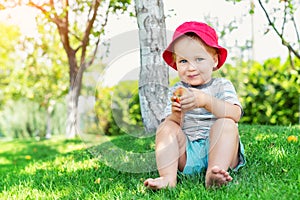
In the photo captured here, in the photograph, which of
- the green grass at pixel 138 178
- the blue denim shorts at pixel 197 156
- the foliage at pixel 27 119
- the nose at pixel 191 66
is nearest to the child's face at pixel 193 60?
the nose at pixel 191 66

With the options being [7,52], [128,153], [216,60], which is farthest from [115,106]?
[7,52]

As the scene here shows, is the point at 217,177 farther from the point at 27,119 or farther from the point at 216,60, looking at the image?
the point at 27,119

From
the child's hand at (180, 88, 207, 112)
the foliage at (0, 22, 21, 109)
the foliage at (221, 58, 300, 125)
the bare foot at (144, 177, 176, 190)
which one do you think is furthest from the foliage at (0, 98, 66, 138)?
the child's hand at (180, 88, 207, 112)

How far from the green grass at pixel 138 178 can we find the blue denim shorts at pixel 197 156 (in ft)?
0.20

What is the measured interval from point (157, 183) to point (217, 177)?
32 cm

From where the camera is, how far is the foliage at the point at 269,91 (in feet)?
24.5

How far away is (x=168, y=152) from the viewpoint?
2.35 m

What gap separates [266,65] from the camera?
7820mm

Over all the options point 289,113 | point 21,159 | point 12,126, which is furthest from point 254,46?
point 12,126

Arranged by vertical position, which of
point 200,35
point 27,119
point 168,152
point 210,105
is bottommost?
point 27,119

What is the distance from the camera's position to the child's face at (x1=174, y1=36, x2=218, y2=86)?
2.37 metres

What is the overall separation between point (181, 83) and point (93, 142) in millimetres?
661

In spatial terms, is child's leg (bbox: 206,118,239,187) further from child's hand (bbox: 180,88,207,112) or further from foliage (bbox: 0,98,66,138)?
foliage (bbox: 0,98,66,138)

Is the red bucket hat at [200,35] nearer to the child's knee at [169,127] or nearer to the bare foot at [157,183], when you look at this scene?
the child's knee at [169,127]
